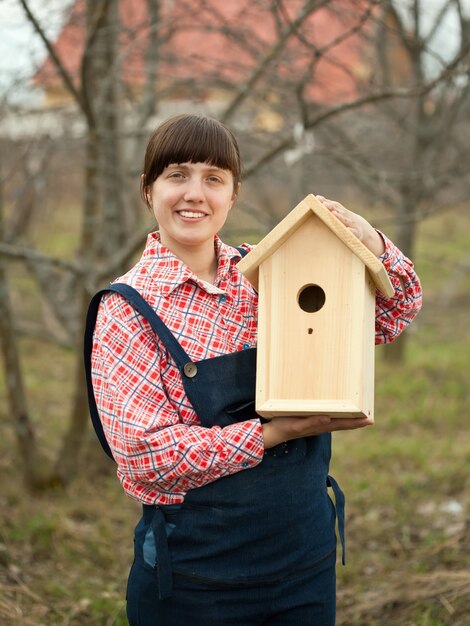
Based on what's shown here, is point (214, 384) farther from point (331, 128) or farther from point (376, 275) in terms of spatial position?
point (331, 128)

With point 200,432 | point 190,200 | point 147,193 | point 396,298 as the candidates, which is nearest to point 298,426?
point 200,432

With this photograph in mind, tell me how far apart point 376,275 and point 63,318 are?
428 cm

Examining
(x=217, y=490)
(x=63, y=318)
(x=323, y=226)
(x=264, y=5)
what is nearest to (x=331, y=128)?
(x=264, y=5)

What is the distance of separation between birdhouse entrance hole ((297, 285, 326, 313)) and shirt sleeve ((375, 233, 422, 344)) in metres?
0.18

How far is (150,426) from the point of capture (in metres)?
1.98

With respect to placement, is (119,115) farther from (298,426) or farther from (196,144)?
(298,426)

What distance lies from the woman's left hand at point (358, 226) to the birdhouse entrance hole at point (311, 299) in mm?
181

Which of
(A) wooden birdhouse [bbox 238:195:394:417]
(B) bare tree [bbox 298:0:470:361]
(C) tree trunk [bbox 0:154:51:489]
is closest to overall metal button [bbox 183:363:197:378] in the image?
(A) wooden birdhouse [bbox 238:195:394:417]

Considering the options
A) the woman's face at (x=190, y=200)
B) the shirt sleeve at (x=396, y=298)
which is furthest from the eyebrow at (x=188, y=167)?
the shirt sleeve at (x=396, y=298)

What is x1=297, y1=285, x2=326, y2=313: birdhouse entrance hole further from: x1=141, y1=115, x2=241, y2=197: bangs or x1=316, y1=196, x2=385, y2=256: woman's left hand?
x1=141, y1=115, x2=241, y2=197: bangs

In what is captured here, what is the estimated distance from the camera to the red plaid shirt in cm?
199

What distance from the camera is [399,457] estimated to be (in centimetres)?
609

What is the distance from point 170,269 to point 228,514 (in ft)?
2.03

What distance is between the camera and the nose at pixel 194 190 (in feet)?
6.98
